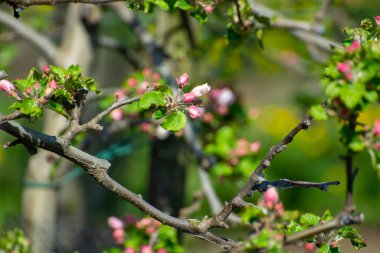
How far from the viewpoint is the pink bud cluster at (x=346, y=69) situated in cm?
110

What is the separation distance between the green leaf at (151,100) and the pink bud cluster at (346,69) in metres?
0.41

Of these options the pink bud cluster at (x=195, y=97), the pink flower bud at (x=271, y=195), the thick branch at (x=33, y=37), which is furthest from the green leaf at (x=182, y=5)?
the thick branch at (x=33, y=37)

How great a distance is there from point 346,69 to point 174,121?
0.42 m

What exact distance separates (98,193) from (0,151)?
3.44 m

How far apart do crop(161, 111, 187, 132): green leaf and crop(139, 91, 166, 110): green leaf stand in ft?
0.12

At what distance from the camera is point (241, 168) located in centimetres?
254

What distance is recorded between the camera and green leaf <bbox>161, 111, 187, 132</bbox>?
136cm

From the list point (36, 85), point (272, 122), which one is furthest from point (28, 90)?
point (272, 122)

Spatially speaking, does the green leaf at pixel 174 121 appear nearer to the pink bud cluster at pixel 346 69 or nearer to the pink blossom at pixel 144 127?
the pink bud cluster at pixel 346 69

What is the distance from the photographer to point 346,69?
1.11 meters

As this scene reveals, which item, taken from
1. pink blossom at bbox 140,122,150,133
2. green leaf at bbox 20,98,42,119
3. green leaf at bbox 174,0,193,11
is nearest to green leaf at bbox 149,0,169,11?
green leaf at bbox 174,0,193,11

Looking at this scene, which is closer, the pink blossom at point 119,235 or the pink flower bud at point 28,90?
the pink flower bud at point 28,90

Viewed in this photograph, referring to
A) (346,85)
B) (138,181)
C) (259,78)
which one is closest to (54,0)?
(346,85)

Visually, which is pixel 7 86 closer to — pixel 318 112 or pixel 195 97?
pixel 195 97
